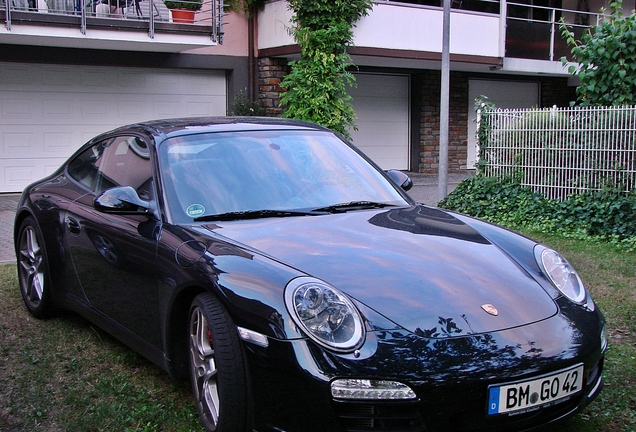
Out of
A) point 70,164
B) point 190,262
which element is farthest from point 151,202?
point 70,164

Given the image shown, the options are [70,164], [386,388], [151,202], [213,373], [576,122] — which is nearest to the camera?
[386,388]

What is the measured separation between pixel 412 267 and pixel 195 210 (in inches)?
47.0

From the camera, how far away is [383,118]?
725 inches

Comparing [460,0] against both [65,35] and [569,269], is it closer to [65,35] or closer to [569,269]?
[65,35]

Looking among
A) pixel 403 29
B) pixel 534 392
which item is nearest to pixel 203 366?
pixel 534 392

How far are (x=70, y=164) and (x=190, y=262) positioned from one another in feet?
7.49

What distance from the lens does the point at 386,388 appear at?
2.54 meters

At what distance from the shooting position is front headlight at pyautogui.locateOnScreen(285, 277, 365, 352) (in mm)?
2648

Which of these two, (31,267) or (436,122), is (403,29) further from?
(31,267)

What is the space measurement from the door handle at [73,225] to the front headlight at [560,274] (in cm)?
271

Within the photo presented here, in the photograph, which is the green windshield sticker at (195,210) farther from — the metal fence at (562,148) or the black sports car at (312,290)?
the metal fence at (562,148)

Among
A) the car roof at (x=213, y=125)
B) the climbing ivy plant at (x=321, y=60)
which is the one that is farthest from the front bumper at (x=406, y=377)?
the climbing ivy plant at (x=321, y=60)

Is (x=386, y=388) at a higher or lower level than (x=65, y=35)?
lower

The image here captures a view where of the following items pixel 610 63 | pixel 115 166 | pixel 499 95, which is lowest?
pixel 115 166
